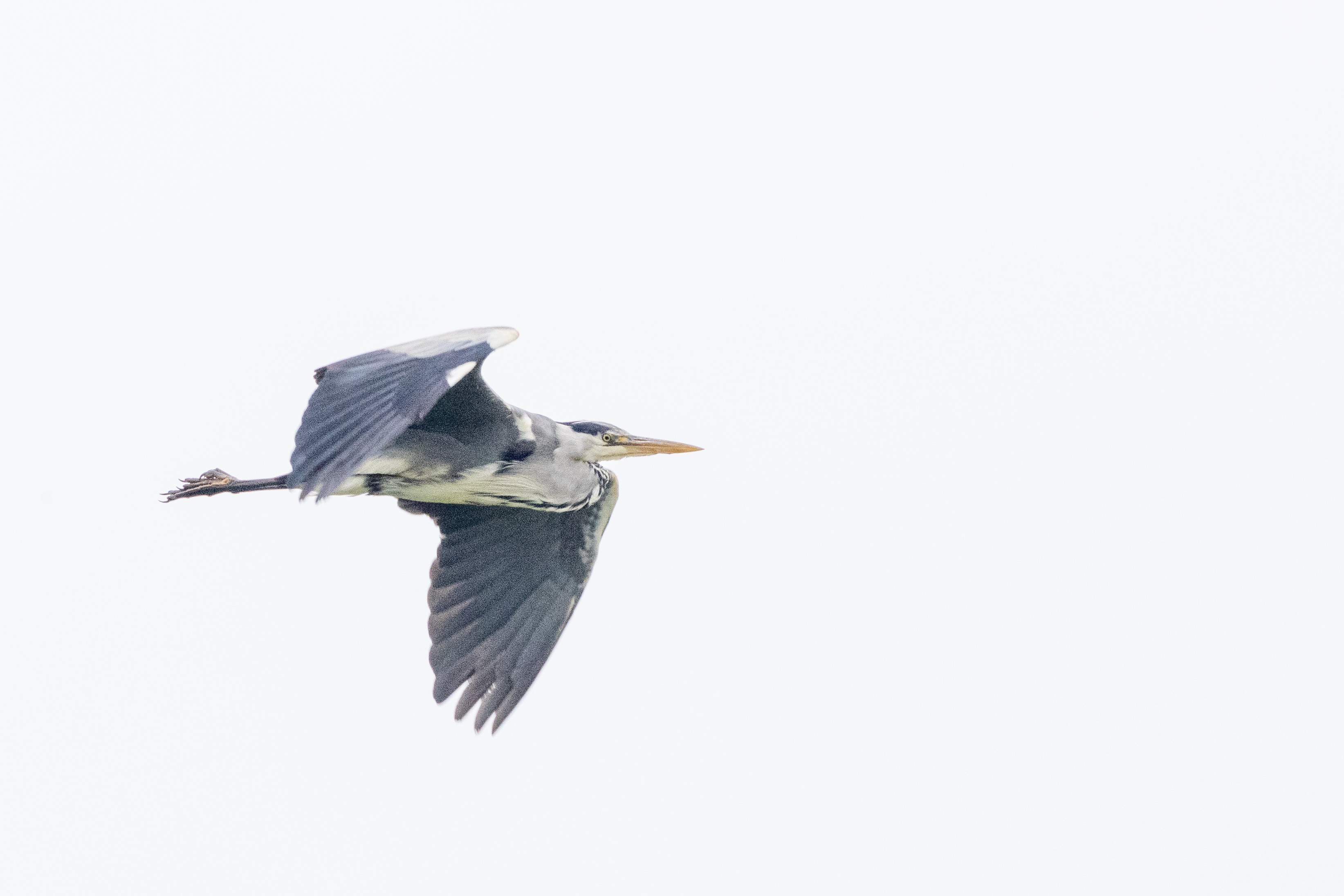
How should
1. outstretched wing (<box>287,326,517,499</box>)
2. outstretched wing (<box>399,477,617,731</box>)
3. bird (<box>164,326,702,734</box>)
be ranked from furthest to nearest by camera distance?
1. outstretched wing (<box>399,477,617,731</box>)
2. bird (<box>164,326,702,734</box>)
3. outstretched wing (<box>287,326,517,499</box>)

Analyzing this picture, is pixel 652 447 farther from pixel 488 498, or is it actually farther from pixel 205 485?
pixel 205 485

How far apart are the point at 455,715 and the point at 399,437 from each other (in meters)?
1.23

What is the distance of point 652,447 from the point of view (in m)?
7.77

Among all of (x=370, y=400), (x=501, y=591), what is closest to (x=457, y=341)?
(x=370, y=400)

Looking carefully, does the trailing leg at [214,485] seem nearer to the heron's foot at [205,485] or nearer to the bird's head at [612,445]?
the heron's foot at [205,485]

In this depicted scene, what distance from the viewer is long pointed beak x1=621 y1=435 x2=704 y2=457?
25.3ft

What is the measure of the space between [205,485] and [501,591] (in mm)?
1259

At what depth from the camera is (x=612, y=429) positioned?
25.0 feet

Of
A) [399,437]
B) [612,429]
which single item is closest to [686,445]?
[612,429]

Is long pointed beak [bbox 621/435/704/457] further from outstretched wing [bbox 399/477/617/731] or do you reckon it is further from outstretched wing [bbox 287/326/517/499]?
outstretched wing [bbox 287/326/517/499]

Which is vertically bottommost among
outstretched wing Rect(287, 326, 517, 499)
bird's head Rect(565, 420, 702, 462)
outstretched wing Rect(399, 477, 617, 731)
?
outstretched wing Rect(399, 477, 617, 731)

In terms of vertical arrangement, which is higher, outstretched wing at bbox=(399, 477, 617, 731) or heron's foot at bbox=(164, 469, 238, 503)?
heron's foot at bbox=(164, 469, 238, 503)

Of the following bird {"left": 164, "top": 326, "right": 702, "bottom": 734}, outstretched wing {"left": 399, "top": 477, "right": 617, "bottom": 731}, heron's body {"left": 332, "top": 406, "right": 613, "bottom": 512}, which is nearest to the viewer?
bird {"left": 164, "top": 326, "right": 702, "bottom": 734}

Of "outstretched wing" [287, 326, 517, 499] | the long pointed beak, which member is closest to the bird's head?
the long pointed beak
